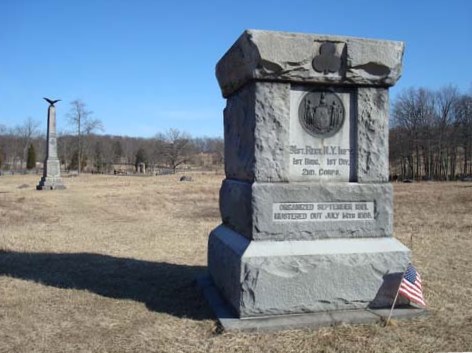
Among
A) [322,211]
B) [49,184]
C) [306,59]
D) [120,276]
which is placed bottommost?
[120,276]

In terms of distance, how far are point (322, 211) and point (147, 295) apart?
7.44 feet

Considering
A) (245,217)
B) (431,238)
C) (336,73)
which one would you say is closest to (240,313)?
(245,217)

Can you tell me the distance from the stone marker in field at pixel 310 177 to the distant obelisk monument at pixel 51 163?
25731mm

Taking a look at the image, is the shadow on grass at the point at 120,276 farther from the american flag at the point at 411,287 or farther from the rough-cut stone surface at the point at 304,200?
the american flag at the point at 411,287

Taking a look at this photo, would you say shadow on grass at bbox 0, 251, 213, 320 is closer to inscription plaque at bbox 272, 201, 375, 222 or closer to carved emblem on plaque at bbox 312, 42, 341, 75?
inscription plaque at bbox 272, 201, 375, 222

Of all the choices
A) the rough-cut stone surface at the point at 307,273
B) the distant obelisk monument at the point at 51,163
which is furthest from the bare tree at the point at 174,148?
Result: the rough-cut stone surface at the point at 307,273

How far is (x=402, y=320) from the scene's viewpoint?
15.5 feet

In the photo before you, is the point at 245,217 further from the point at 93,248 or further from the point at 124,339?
the point at 93,248

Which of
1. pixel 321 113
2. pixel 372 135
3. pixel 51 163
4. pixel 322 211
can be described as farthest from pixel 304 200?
pixel 51 163

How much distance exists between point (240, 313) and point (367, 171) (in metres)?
2.01

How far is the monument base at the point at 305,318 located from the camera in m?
4.42

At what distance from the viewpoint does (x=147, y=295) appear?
5668 mm

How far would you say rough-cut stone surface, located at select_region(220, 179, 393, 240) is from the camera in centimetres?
485

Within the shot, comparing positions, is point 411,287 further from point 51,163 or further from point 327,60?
point 51,163
